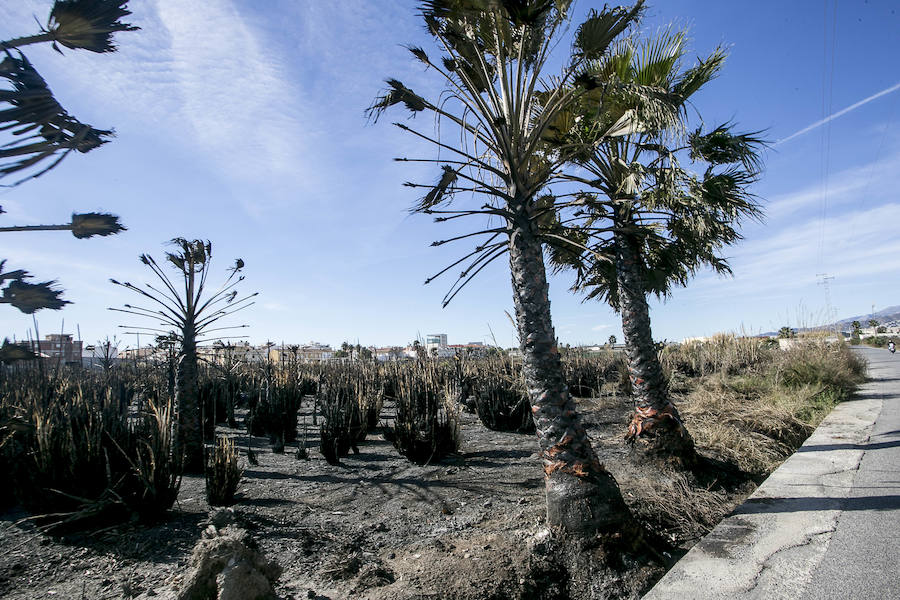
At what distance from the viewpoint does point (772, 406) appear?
308 inches

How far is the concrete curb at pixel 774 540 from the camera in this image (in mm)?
2520

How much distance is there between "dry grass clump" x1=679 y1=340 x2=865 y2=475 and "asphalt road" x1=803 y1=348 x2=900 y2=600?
1.17 metres

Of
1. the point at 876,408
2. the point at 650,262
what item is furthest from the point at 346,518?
the point at 876,408

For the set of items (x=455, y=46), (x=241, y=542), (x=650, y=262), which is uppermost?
(x=455, y=46)

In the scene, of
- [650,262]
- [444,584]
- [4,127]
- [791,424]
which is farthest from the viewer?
[791,424]

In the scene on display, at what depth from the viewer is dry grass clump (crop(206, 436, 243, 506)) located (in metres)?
4.44

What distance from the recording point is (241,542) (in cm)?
237

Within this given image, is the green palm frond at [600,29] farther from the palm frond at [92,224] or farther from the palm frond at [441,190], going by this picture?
the palm frond at [92,224]

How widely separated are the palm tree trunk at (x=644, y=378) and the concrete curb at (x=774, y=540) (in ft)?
3.07

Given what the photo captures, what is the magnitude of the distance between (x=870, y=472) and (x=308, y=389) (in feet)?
44.5

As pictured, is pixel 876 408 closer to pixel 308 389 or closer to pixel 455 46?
pixel 455 46

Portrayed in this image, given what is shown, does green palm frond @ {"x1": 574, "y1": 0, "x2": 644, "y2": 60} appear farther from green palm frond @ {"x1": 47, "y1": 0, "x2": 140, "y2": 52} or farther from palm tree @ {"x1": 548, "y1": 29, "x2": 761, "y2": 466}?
green palm frond @ {"x1": 47, "y1": 0, "x2": 140, "y2": 52}

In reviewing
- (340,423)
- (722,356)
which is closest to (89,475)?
(340,423)

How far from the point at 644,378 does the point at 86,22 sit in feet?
18.6
